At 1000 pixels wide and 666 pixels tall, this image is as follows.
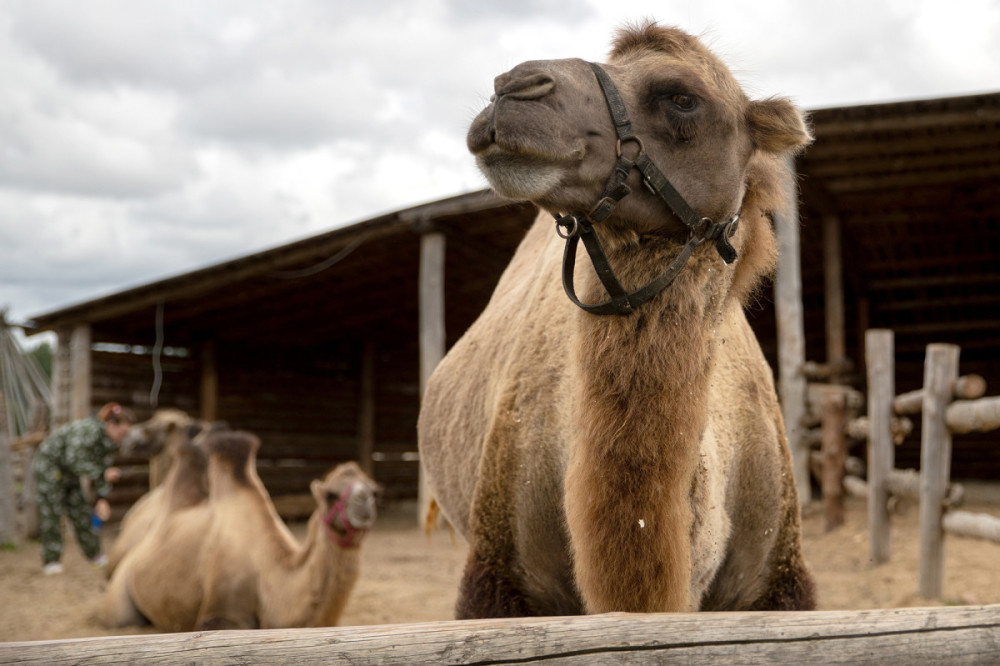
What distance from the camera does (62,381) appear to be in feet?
39.5

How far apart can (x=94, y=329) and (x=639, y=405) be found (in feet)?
39.2

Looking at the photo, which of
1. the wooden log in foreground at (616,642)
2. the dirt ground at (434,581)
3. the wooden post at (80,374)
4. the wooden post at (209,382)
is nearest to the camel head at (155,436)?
the dirt ground at (434,581)

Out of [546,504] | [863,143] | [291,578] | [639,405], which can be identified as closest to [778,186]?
[639,405]

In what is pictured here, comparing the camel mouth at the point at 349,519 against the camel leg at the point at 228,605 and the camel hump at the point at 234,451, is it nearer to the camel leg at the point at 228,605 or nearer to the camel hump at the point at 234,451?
the camel leg at the point at 228,605

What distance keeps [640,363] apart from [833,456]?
6821 millimetres

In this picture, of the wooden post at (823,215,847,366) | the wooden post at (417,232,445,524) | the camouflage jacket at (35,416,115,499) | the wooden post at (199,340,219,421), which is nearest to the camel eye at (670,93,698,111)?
the wooden post at (417,232,445,524)

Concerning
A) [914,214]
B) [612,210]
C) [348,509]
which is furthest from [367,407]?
[612,210]

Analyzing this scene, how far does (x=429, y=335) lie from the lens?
935 cm

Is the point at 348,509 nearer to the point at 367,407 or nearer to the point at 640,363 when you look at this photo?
the point at 640,363

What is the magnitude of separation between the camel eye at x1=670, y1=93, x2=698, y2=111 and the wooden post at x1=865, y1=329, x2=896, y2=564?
4.83 m

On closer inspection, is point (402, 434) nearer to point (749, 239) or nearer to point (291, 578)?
point (291, 578)

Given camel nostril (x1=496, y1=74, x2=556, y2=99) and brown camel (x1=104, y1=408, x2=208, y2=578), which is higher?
camel nostril (x1=496, y1=74, x2=556, y2=99)

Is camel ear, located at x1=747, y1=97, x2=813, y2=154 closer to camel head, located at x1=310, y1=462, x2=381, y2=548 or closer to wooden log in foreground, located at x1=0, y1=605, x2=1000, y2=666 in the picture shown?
wooden log in foreground, located at x1=0, y1=605, x2=1000, y2=666

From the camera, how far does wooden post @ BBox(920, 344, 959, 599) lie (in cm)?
544
